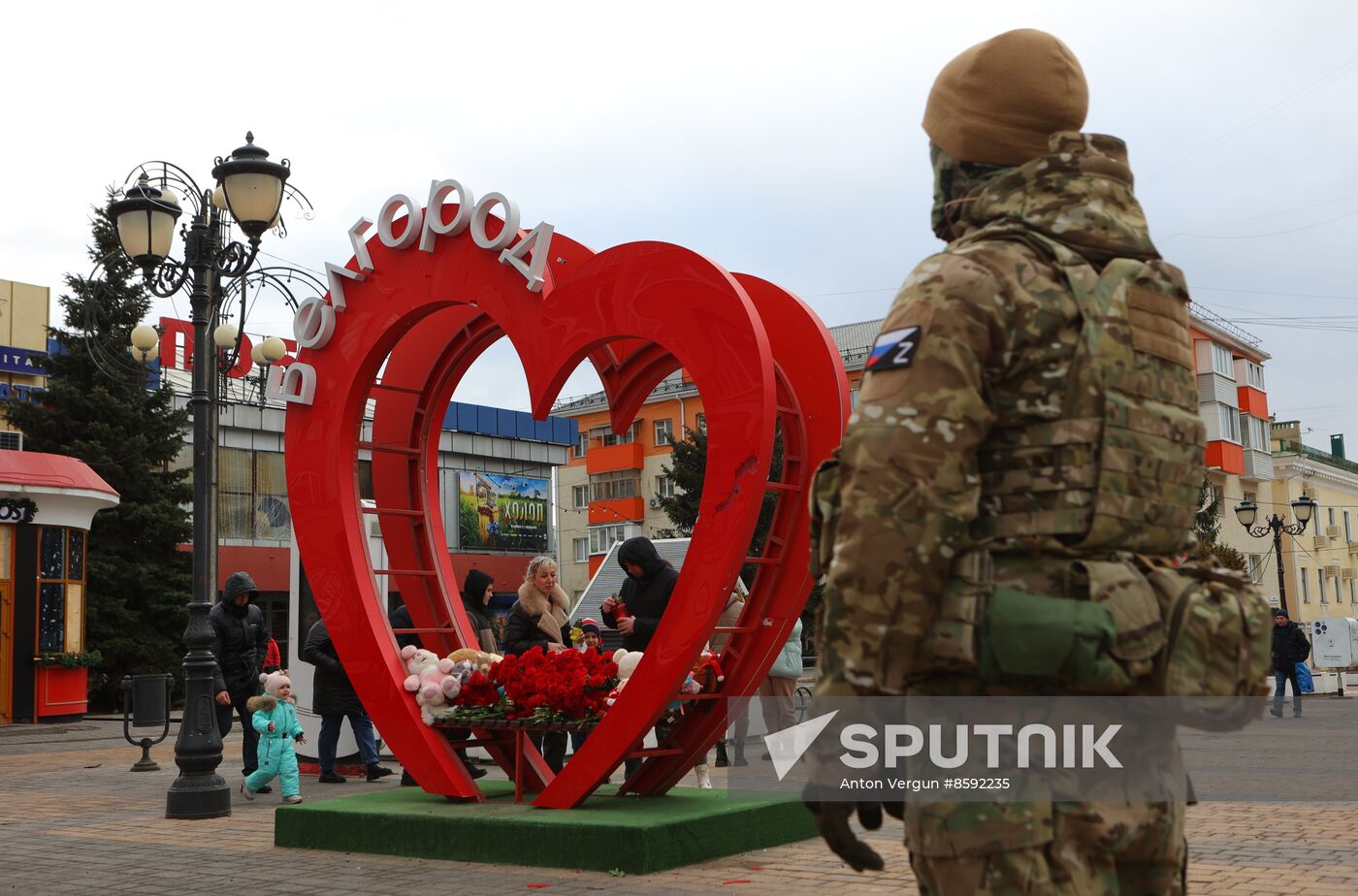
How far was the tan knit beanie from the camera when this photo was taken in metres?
3.24

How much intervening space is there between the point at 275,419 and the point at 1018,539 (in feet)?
142

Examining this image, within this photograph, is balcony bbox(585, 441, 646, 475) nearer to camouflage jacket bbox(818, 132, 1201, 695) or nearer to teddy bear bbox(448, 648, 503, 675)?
teddy bear bbox(448, 648, 503, 675)

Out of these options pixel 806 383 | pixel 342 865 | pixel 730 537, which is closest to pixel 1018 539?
pixel 730 537

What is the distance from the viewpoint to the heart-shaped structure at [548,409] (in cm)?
775

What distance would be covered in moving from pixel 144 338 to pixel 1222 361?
43324 millimetres

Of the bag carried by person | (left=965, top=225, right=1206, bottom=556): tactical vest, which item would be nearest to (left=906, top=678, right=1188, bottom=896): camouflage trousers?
(left=965, top=225, right=1206, bottom=556): tactical vest

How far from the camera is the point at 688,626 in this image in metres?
7.70

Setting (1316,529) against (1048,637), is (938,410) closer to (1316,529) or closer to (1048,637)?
(1048,637)

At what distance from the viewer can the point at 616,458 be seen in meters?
61.3

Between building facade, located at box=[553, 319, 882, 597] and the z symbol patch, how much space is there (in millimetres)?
53503

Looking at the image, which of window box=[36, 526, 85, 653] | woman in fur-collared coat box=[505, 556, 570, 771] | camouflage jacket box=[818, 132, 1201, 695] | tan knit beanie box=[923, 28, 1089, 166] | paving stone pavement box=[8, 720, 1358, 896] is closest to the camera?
camouflage jacket box=[818, 132, 1201, 695]

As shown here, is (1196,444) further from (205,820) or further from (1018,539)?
(205,820)

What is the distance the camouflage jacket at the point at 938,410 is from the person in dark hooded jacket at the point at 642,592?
270 inches

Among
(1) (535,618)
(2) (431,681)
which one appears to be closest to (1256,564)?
(1) (535,618)
